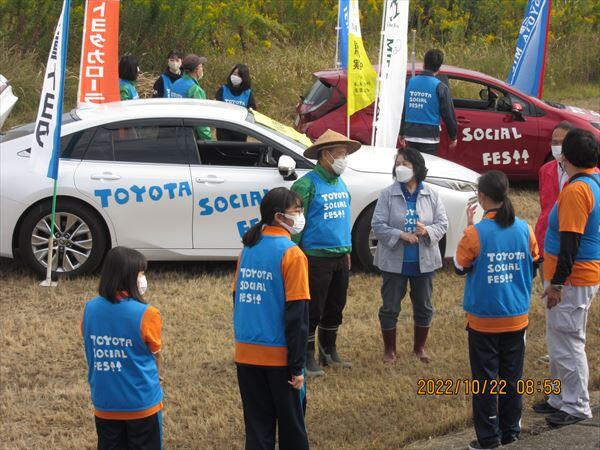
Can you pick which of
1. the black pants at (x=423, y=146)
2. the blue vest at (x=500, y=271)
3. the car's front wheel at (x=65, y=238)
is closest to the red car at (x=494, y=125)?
the black pants at (x=423, y=146)

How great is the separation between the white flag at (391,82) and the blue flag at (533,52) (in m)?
3.77

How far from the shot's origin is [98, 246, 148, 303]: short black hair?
207 inches

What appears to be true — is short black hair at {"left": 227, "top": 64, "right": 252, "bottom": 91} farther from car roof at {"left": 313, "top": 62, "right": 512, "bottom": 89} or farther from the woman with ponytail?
the woman with ponytail

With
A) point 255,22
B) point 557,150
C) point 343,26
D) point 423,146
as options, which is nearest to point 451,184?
point 423,146

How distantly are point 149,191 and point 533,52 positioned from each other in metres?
7.25

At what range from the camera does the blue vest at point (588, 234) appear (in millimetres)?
6285

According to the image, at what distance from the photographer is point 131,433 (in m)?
5.41

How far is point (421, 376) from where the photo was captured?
756cm

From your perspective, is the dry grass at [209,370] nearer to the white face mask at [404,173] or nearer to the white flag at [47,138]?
the white flag at [47,138]

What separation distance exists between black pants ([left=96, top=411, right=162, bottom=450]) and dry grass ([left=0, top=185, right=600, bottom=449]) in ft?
3.69

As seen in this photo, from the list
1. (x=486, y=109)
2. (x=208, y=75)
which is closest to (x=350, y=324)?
(x=486, y=109)

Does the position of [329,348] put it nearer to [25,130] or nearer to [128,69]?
[25,130]

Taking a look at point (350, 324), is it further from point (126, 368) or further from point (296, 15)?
point (296, 15)

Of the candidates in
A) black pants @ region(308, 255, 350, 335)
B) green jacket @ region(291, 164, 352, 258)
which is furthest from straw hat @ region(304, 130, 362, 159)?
black pants @ region(308, 255, 350, 335)
